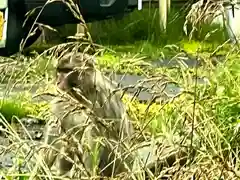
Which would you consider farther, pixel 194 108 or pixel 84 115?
Result: pixel 84 115

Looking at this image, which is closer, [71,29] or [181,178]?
[181,178]

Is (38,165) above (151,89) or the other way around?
the other way around

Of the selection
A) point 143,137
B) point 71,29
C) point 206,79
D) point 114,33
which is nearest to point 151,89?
point 143,137

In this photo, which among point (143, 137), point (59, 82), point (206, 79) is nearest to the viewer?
point (143, 137)

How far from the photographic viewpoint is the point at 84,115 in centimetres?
233

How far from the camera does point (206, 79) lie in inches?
121

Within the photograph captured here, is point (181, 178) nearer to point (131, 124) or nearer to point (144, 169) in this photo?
point (144, 169)

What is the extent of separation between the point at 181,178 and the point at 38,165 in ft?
1.37

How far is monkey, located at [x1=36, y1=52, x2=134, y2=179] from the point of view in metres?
2.29

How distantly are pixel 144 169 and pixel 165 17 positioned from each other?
328 inches

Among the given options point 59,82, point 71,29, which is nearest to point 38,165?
point 59,82

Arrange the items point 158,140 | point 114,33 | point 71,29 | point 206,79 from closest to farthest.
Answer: point 158,140 → point 206,79 → point 71,29 → point 114,33

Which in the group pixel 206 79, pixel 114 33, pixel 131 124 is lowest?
pixel 114 33

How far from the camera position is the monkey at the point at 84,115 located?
229cm
